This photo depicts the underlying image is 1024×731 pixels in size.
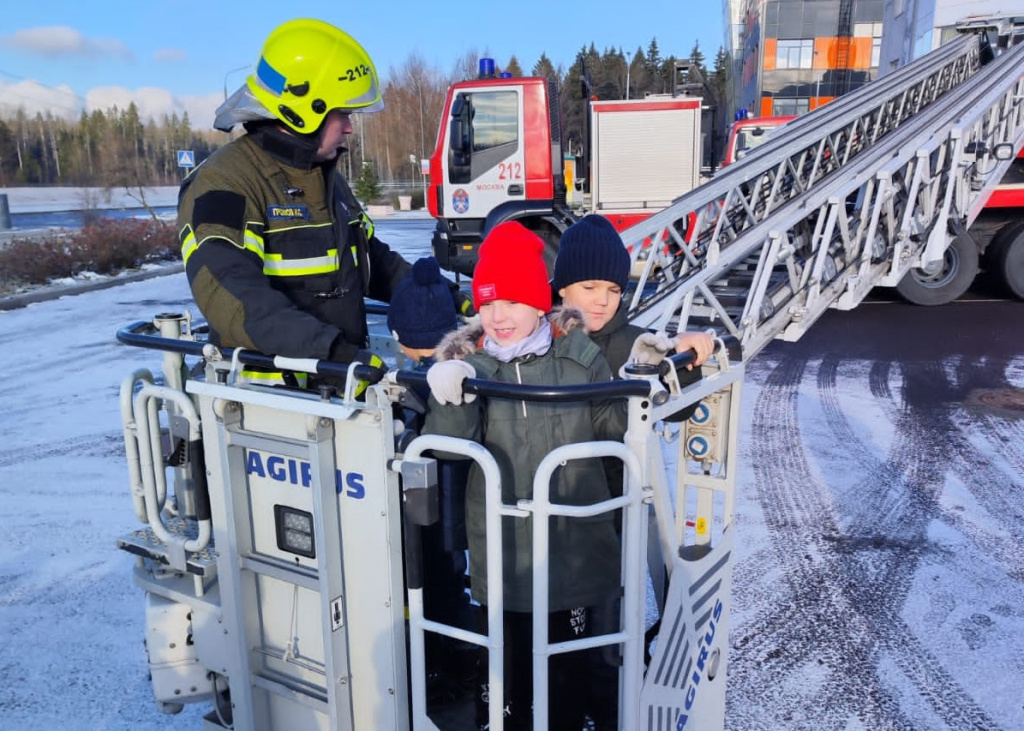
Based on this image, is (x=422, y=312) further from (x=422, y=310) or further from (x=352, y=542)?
(x=352, y=542)

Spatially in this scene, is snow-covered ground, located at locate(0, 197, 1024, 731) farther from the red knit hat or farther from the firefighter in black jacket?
the red knit hat

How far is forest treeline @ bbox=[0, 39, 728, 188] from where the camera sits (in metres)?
51.6

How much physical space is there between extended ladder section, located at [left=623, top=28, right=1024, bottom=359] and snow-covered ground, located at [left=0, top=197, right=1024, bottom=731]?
99 centimetres

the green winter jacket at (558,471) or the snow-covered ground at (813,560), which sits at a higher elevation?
the green winter jacket at (558,471)

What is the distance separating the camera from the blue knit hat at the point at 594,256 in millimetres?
2434

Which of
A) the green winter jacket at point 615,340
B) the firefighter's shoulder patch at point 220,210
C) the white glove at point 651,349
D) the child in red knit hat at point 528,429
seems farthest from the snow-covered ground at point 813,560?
the firefighter's shoulder patch at point 220,210

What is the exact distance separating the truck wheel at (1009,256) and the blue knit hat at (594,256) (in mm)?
8365

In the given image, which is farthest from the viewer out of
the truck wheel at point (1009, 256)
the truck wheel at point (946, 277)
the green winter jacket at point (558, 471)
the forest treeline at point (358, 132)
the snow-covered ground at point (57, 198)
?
the forest treeline at point (358, 132)

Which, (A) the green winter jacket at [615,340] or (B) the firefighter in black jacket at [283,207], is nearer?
(B) the firefighter in black jacket at [283,207]

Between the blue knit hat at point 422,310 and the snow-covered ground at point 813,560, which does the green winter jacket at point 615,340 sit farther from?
the snow-covered ground at point 813,560

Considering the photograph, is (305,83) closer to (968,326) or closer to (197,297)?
(197,297)

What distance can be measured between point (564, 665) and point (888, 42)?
2667 centimetres

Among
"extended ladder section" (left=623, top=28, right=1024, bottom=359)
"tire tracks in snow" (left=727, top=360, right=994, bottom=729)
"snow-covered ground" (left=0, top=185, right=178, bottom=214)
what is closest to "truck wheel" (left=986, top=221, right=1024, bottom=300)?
"extended ladder section" (left=623, top=28, right=1024, bottom=359)

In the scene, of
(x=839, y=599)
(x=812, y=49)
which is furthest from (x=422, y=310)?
(x=812, y=49)
